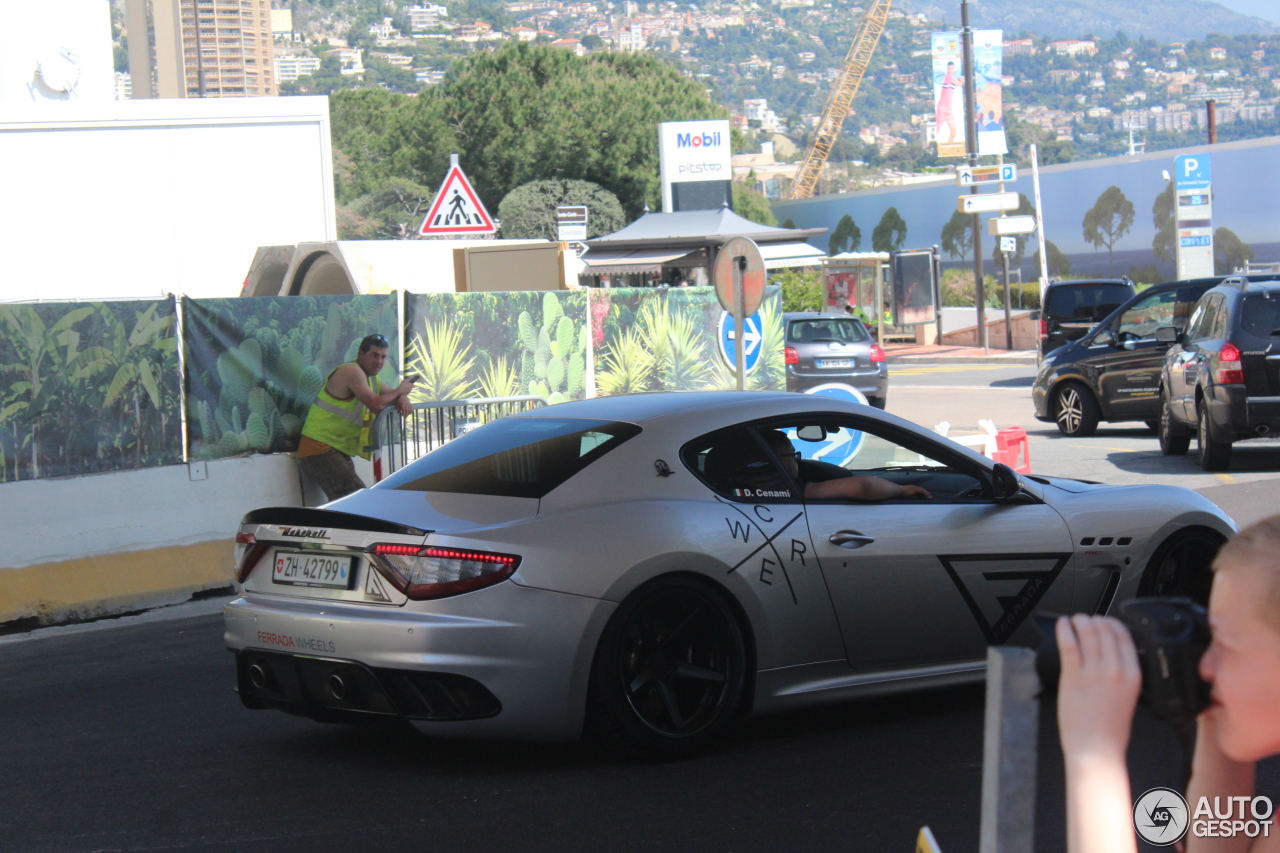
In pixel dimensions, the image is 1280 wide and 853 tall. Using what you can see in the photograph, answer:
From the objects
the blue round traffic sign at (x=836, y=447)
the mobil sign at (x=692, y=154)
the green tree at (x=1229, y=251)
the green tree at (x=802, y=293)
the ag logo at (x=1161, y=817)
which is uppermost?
the mobil sign at (x=692, y=154)

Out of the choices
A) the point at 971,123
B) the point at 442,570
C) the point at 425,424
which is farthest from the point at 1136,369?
the point at 971,123

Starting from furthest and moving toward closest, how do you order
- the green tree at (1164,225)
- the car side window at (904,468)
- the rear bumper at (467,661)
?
1. the green tree at (1164,225)
2. the car side window at (904,468)
3. the rear bumper at (467,661)

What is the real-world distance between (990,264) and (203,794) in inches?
2362

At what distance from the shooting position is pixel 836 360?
2214 centimetres

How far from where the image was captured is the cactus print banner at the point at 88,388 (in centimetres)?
891

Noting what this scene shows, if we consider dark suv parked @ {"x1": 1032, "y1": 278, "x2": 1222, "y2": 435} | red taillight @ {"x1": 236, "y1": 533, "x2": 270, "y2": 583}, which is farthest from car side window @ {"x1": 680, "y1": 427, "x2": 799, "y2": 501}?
dark suv parked @ {"x1": 1032, "y1": 278, "x2": 1222, "y2": 435}

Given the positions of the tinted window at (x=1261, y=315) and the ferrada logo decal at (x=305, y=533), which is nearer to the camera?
the ferrada logo decal at (x=305, y=533)

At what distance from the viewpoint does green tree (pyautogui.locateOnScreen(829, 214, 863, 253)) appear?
2736 inches

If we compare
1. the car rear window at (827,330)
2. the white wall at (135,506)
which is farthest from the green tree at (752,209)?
the white wall at (135,506)

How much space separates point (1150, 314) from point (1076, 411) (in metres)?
1.63

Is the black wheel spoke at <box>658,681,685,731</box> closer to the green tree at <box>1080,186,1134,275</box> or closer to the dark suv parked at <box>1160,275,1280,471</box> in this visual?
the dark suv parked at <box>1160,275,1280,471</box>

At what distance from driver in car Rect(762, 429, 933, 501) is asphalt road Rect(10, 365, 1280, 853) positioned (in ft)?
3.04

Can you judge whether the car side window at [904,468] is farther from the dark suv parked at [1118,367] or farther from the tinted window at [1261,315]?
the dark suv parked at [1118,367]

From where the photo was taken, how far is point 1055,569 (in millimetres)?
5688
